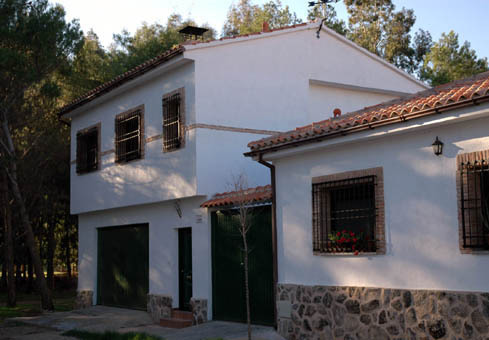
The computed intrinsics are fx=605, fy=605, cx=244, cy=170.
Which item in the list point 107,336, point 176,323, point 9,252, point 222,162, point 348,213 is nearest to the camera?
point 348,213

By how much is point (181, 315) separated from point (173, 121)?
475cm

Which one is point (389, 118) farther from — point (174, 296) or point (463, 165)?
point (174, 296)

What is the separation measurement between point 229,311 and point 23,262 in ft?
61.8

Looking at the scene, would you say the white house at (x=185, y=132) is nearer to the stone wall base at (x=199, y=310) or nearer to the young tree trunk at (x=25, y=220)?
the stone wall base at (x=199, y=310)

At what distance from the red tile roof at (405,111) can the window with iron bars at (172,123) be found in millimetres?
3854

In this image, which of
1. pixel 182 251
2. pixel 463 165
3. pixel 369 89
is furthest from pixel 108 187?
pixel 463 165

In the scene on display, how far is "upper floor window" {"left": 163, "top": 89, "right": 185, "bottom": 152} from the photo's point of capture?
14.6 meters

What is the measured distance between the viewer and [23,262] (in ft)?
95.3

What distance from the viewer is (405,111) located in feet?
28.9

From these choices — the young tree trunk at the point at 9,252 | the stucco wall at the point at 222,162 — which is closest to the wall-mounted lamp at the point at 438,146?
the stucco wall at the point at 222,162

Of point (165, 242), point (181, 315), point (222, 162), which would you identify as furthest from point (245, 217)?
point (165, 242)

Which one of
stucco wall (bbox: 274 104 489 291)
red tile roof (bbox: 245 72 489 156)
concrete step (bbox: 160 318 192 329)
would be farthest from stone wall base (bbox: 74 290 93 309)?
red tile roof (bbox: 245 72 489 156)

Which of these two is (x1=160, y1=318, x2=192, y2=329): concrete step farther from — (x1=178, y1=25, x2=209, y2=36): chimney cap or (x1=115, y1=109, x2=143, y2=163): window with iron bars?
(x1=178, y1=25, x2=209, y2=36): chimney cap

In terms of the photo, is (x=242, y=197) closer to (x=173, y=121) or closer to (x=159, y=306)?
(x=173, y=121)
